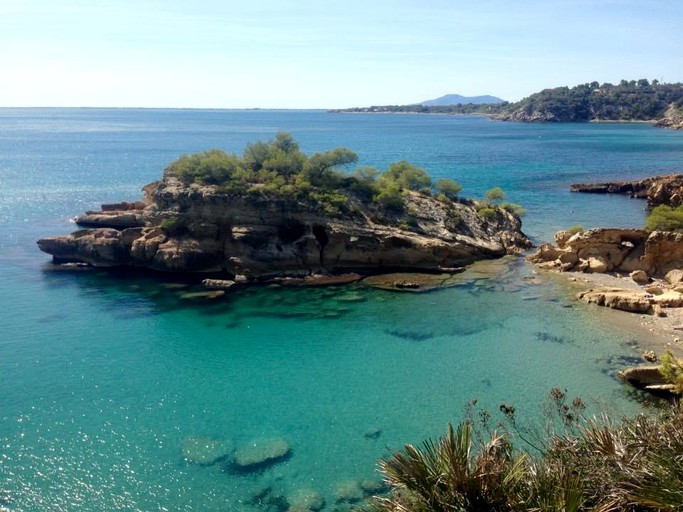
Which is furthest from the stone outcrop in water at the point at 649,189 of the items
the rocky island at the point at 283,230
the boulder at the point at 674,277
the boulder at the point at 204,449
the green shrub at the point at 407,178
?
the boulder at the point at 204,449

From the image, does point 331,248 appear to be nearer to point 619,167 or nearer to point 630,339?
point 630,339

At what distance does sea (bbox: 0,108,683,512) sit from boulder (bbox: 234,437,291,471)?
5.7 inches

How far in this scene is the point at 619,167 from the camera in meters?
115

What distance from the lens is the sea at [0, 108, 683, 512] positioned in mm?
23422

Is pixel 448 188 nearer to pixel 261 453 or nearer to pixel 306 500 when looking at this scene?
pixel 261 453

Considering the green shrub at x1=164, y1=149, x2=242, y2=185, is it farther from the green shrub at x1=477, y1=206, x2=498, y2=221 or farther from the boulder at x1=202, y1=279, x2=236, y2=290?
the green shrub at x1=477, y1=206, x2=498, y2=221

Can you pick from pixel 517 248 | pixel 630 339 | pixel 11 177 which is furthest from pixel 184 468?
pixel 11 177

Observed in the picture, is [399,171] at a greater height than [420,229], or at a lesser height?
greater

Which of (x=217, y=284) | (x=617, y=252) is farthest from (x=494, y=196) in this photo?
(x=217, y=284)

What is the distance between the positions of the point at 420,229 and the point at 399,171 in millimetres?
11363

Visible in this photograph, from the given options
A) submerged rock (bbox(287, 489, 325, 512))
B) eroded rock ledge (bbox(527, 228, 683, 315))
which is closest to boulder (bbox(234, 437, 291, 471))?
submerged rock (bbox(287, 489, 325, 512))

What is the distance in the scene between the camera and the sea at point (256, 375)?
23422mm

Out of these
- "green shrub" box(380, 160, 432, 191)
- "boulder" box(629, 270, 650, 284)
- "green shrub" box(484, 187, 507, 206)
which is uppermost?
"green shrub" box(380, 160, 432, 191)

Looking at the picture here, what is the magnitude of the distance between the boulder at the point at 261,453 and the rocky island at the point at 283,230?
22.5m
